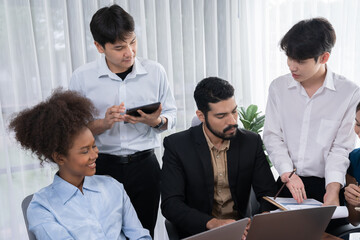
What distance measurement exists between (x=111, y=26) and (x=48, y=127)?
27.2 inches

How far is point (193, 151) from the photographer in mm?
1879

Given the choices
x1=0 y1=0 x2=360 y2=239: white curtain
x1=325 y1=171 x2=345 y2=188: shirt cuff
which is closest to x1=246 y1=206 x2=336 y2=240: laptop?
x1=325 y1=171 x2=345 y2=188: shirt cuff

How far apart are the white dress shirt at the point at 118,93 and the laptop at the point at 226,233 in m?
1.03

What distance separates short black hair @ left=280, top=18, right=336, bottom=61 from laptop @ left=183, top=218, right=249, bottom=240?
3.05ft

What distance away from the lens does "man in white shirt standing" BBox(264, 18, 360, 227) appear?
172 centimetres

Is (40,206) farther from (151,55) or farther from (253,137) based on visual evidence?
(151,55)

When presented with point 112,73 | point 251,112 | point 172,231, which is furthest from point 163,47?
point 172,231

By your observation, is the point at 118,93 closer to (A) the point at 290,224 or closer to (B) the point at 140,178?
(B) the point at 140,178

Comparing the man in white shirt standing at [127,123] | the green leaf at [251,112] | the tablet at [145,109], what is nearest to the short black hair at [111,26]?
the man in white shirt standing at [127,123]

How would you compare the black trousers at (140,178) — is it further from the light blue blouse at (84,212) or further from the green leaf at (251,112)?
the green leaf at (251,112)

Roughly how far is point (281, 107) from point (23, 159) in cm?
187

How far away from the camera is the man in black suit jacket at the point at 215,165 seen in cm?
182

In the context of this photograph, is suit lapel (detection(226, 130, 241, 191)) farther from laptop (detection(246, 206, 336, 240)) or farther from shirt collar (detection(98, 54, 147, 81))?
shirt collar (detection(98, 54, 147, 81))

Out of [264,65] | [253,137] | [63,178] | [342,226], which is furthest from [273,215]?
[264,65]
